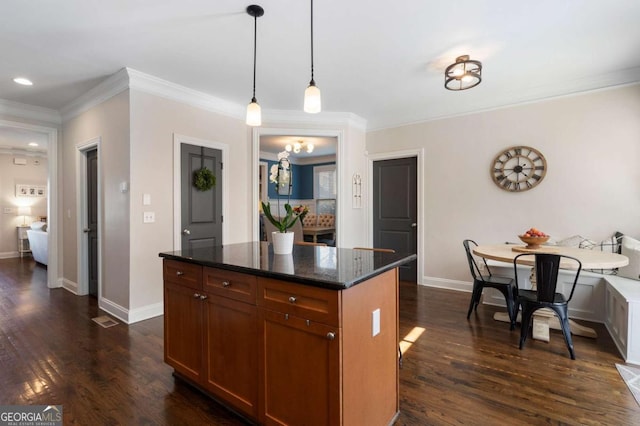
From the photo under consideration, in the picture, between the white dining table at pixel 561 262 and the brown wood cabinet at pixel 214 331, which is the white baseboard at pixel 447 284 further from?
the brown wood cabinet at pixel 214 331

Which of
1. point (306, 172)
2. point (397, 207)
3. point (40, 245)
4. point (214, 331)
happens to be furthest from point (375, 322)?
point (306, 172)

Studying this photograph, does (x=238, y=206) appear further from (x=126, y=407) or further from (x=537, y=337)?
(x=537, y=337)

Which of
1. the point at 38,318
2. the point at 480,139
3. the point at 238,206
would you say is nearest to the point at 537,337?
the point at 480,139

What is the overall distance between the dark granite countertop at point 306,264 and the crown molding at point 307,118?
9.41 ft

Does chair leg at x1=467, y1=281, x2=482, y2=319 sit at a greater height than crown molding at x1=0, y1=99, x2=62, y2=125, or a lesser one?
lesser

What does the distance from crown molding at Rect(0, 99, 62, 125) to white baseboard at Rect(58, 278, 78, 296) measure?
2.36 m

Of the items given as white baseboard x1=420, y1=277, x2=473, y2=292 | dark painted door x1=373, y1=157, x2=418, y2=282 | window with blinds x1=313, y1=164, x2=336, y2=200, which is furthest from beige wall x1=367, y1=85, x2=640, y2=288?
window with blinds x1=313, y1=164, x2=336, y2=200

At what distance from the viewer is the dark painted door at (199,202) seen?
3.82m

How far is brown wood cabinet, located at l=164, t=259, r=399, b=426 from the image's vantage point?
1371 millimetres

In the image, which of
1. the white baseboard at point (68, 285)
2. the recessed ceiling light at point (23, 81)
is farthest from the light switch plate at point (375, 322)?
the white baseboard at point (68, 285)

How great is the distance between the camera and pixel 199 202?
3973 mm

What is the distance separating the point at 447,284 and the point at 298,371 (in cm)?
367

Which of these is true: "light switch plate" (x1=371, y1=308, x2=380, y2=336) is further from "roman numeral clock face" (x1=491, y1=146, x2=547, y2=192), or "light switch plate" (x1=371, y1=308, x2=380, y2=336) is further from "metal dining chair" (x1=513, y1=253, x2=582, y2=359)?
"roman numeral clock face" (x1=491, y1=146, x2=547, y2=192)

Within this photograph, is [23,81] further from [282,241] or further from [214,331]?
[214,331]
